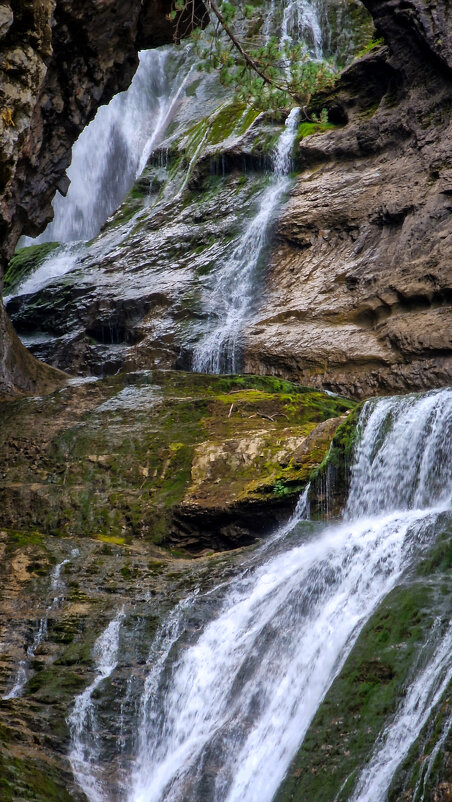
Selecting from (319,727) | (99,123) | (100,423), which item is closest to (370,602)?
(319,727)

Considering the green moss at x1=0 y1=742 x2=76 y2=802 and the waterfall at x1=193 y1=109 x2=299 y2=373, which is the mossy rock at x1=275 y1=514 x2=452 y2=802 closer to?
the green moss at x1=0 y1=742 x2=76 y2=802

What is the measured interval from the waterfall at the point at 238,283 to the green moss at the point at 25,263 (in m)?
7.84

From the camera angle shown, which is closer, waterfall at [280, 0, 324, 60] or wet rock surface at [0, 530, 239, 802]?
wet rock surface at [0, 530, 239, 802]

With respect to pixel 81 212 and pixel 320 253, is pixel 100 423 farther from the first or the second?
pixel 81 212

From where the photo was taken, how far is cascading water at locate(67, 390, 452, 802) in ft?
21.6

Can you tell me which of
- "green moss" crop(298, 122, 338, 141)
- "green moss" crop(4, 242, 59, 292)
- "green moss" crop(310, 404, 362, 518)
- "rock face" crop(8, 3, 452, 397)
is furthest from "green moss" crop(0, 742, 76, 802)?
"green moss" crop(4, 242, 59, 292)

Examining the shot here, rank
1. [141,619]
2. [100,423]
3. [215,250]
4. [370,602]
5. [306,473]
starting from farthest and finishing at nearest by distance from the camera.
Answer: [215,250] < [100,423] < [306,473] < [141,619] < [370,602]

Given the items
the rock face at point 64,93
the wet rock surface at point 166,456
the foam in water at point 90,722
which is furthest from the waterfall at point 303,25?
the foam in water at point 90,722

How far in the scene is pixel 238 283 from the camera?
19.1 meters

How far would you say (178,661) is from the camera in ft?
26.9

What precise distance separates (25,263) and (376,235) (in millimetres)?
12267

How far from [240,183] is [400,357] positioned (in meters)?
8.61

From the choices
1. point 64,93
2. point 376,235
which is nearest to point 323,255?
point 376,235

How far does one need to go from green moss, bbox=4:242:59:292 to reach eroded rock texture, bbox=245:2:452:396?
355 inches
